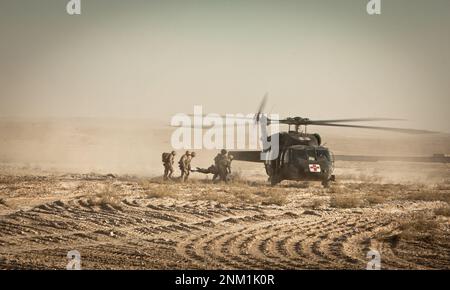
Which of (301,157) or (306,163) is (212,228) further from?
(301,157)

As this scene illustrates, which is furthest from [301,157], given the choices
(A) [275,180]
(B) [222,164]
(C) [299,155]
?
(B) [222,164]

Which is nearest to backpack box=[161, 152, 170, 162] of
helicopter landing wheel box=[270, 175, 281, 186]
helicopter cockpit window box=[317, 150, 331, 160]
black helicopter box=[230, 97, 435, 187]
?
black helicopter box=[230, 97, 435, 187]

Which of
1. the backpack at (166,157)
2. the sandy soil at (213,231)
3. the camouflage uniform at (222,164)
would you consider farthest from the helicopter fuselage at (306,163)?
the backpack at (166,157)

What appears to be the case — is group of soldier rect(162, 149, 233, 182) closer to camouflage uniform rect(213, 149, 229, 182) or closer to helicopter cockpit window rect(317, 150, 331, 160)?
camouflage uniform rect(213, 149, 229, 182)

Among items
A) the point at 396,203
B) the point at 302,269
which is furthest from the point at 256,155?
the point at 302,269

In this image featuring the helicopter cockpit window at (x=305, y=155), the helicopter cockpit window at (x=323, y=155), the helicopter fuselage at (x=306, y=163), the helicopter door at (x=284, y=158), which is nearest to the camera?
the helicopter fuselage at (x=306, y=163)

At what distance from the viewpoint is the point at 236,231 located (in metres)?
12.8

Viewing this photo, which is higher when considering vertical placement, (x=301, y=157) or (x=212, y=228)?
(x=301, y=157)

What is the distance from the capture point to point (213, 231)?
12.7 metres

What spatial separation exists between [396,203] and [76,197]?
1003 cm

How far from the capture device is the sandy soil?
9719 mm

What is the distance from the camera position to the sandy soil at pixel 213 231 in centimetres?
972

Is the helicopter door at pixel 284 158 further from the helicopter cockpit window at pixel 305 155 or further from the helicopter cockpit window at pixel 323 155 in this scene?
the helicopter cockpit window at pixel 323 155

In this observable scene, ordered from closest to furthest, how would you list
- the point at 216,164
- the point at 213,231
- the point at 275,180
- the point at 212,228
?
the point at 213,231
the point at 212,228
the point at 275,180
the point at 216,164
